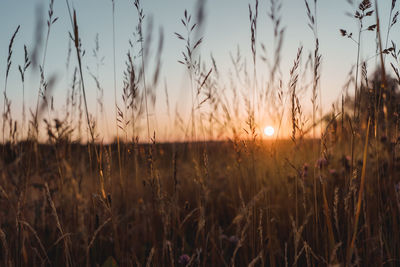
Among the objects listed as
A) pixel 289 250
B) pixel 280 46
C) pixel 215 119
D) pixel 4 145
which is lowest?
pixel 289 250

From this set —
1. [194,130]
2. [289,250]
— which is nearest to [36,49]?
[194,130]

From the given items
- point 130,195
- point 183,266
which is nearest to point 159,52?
point 183,266

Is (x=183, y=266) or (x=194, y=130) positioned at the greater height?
(x=194, y=130)

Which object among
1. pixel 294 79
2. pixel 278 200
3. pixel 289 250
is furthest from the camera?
pixel 278 200

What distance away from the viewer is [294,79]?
4.14 ft

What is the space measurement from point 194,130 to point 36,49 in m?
0.91

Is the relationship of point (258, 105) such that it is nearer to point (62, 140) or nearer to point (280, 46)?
point (280, 46)

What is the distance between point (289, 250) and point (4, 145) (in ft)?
4.95

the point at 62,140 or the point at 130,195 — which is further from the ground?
the point at 62,140

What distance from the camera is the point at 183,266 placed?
131cm

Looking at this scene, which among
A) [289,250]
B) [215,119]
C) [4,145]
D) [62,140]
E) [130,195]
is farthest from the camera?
[130,195]

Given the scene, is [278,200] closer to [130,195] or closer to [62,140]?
[130,195]

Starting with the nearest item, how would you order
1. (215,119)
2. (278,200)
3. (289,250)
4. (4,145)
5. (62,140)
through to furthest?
(62,140), (4,145), (289,250), (215,119), (278,200)

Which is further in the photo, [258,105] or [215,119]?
[215,119]
